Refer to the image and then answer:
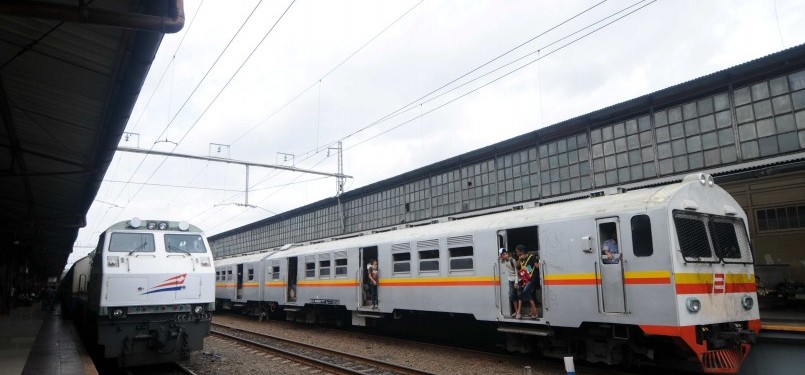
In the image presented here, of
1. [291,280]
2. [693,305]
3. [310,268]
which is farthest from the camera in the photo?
[291,280]

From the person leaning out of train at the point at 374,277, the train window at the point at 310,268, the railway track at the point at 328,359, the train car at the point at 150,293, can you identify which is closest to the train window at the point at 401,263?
the person leaning out of train at the point at 374,277

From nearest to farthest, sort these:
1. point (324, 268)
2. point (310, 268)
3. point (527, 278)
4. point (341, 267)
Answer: point (527, 278), point (341, 267), point (324, 268), point (310, 268)

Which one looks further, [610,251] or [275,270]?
[275,270]

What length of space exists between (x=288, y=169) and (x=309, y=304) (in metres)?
6.37

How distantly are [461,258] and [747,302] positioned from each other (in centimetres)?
554

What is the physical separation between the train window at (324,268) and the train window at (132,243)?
721 cm

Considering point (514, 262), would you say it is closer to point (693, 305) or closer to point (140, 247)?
point (693, 305)

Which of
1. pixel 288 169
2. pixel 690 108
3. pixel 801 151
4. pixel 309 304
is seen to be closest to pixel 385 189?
pixel 288 169

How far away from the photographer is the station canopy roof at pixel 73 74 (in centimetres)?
579

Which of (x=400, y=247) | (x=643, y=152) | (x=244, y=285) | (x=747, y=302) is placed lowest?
(x=747, y=302)

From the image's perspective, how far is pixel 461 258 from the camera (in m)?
11.8

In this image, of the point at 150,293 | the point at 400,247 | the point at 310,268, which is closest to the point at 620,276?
the point at 400,247

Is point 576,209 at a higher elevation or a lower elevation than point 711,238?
higher

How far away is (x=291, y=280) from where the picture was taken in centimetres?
2039
